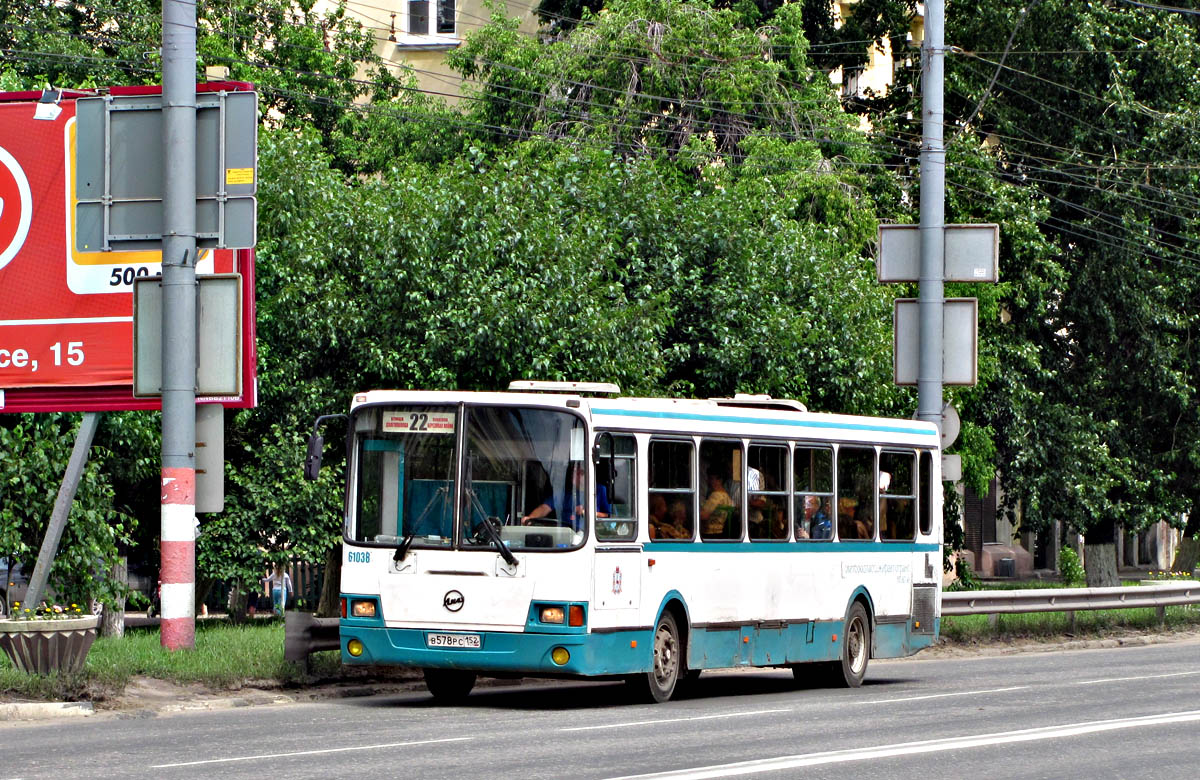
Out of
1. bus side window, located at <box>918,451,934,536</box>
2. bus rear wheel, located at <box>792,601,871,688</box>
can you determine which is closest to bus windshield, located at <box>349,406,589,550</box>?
bus rear wheel, located at <box>792,601,871,688</box>

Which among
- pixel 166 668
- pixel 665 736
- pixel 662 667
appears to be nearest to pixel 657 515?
pixel 662 667

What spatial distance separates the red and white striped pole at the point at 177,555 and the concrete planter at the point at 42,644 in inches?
79.2

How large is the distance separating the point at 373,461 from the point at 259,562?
1001 centimetres

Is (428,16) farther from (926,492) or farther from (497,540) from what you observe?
(497,540)

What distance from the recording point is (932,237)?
24.7 metres

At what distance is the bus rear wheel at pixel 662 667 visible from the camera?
1719 centimetres

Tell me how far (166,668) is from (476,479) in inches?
124

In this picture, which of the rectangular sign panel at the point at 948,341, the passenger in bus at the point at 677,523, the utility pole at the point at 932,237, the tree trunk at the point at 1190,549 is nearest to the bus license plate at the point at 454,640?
the passenger in bus at the point at 677,523

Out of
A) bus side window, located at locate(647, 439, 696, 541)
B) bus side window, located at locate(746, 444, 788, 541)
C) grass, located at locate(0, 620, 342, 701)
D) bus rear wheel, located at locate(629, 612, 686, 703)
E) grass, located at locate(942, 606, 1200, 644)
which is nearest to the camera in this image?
grass, located at locate(0, 620, 342, 701)

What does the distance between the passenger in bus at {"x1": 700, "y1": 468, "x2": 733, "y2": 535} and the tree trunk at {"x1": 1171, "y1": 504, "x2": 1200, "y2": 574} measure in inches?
1041

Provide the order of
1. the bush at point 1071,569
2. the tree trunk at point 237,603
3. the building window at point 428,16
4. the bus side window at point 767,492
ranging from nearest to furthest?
the bus side window at point 767,492 → the tree trunk at point 237,603 → the bush at point 1071,569 → the building window at point 428,16

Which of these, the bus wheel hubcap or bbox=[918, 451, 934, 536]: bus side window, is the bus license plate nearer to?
the bus wheel hubcap

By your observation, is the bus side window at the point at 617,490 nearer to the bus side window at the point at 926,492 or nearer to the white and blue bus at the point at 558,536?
the white and blue bus at the point at 558,536

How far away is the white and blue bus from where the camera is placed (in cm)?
1634
